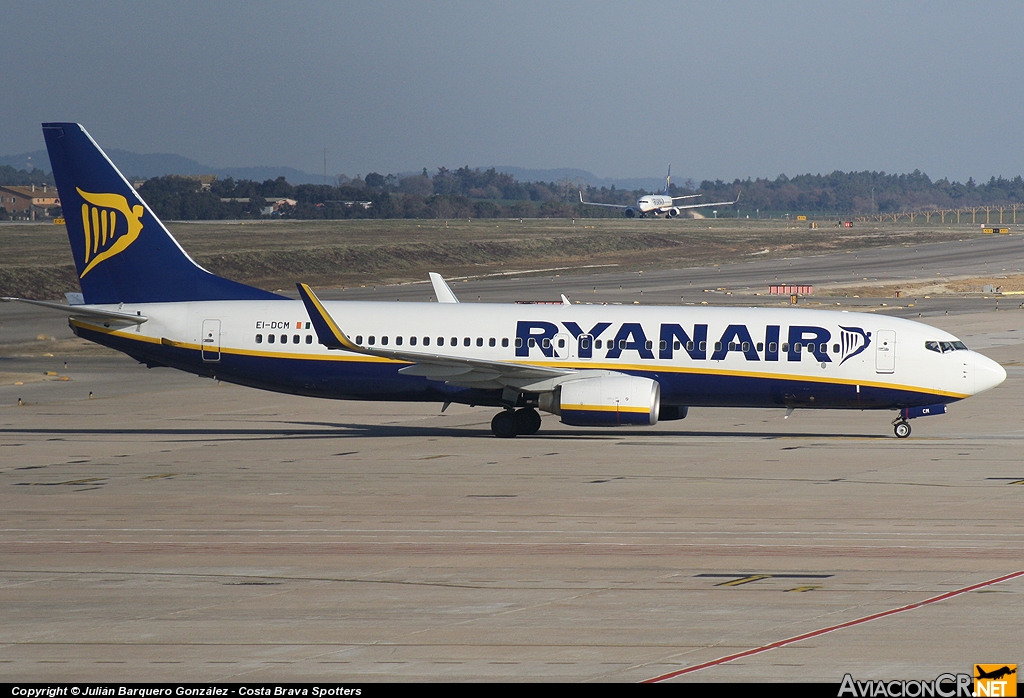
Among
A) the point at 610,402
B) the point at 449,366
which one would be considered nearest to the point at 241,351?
the point at 449,366

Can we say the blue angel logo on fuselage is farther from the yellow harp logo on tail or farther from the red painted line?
the yellow harp logo on tail

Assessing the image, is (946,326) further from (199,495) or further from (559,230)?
(559,230)

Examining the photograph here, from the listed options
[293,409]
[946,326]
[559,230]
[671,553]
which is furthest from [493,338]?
[559,230]

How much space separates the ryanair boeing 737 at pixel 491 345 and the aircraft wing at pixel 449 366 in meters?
0.05

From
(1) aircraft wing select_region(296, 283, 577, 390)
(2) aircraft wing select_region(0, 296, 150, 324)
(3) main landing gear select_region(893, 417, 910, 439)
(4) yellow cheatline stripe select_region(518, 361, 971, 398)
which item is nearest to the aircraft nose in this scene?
(4) yellow cheatline stripe select_region(518, 361, 971, 398)

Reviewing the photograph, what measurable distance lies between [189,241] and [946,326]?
82.8 meters

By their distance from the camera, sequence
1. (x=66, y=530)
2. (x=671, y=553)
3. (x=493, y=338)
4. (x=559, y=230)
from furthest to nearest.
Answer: (x=559, y=230)
(x=493, y=338)
(x=66, y=530)
(x=671, y=553)

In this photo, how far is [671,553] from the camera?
22.9m

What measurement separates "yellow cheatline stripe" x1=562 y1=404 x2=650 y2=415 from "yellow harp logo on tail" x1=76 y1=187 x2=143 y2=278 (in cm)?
1447

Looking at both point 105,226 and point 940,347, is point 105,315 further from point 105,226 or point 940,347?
point 940,347

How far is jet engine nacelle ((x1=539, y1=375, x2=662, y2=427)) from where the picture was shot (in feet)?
118

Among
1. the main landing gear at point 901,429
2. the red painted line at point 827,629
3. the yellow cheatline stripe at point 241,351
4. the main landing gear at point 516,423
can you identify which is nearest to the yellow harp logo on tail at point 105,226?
the yellow cheatline stripe at point 241,351

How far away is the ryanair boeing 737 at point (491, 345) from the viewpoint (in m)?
37.1

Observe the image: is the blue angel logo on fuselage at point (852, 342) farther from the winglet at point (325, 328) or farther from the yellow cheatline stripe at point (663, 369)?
the winglet at point (325, 328)
